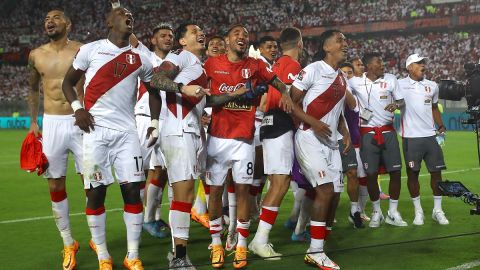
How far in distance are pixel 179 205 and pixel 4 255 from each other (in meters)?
2.18

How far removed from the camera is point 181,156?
6.39 meters

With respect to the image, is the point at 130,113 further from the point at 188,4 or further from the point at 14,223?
Answer: the point at 188,4

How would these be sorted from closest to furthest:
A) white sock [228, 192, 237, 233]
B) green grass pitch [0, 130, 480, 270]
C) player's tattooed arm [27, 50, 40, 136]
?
green grass pitch [0, 130, 480, 270] < player's tattooed arm [27, 50, 40, 136] < white sock [228, 192, 237, 233]

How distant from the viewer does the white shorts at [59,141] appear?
6824 mm

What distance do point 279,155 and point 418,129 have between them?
2.96m

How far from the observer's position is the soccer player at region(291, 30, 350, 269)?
6.59m

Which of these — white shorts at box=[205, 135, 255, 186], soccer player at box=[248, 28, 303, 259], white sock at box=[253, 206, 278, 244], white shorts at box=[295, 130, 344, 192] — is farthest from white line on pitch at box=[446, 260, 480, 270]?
white shorts at box=[205, 135, 255, 186]

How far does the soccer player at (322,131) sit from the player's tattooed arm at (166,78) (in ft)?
3.91

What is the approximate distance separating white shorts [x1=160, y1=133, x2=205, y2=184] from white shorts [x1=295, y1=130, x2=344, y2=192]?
1.05 meters

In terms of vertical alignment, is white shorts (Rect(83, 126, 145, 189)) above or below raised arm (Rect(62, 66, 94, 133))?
below

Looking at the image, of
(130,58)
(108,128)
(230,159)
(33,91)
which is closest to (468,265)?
(230,159)

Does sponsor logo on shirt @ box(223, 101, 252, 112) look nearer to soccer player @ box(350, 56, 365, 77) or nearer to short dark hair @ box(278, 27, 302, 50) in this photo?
short dark hair @ box(278, 27, 302, 50)

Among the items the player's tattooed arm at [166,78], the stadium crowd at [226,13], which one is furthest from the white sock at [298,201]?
the stadium crowd at [226,13]

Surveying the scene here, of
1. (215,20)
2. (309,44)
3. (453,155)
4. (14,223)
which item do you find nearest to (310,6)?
(309,44)
